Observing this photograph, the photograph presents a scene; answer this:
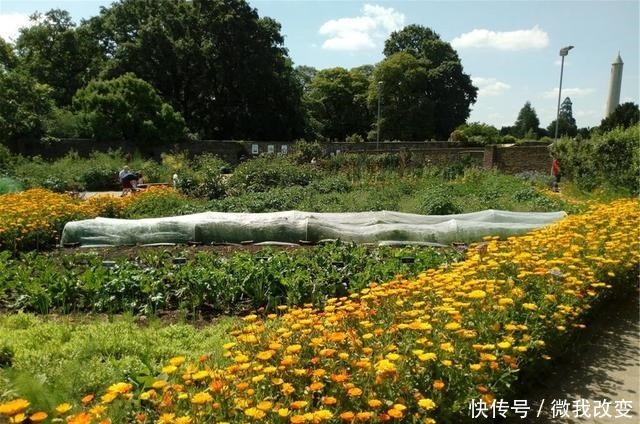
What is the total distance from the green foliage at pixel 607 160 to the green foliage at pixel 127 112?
22.3m

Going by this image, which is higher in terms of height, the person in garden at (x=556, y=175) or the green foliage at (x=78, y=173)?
the person in garden at (x=556, y=175)

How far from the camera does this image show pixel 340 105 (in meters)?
54.8

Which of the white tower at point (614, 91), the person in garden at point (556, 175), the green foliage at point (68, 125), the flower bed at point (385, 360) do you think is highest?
the white tower at point (614, 91)

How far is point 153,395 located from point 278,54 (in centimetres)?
3943

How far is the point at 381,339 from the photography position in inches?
112

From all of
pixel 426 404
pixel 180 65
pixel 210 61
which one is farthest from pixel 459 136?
pixel 426 404

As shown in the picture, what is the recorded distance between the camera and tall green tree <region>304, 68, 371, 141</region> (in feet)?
176

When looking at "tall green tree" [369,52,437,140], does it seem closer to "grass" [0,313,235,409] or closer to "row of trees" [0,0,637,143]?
"row of trees" [0,0,637,143]

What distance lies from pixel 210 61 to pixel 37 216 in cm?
3085

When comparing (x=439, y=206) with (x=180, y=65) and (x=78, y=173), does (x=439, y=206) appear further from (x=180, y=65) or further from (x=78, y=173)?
(x=180, y=65)

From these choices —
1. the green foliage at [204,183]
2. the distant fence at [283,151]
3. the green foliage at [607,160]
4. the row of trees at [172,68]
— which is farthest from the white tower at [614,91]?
the green foliage at [204,183]

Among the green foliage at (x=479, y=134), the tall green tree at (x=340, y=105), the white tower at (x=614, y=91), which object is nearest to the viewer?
the white tower at (x=614, y=91)

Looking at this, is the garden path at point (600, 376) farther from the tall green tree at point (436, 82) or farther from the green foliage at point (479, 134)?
the tall green tree at point (436, 82)

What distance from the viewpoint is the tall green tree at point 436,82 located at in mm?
50781
